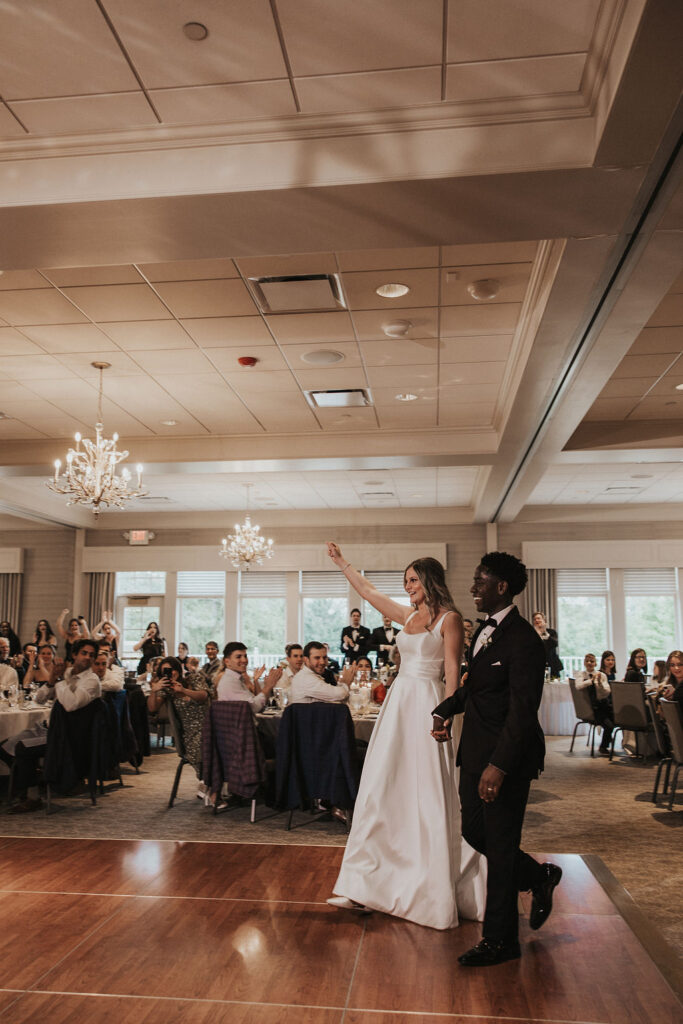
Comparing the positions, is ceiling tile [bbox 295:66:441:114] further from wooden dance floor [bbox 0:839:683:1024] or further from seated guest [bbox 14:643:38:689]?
seated guest [bbox 14:643:38:689]

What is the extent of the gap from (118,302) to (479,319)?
2473 millimetres

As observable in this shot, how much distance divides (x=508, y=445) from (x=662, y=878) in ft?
14.6

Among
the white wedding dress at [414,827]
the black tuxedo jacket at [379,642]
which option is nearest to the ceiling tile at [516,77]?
the white wedding dress at [414,827]

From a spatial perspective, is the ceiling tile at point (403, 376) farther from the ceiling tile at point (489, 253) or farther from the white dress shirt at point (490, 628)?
the white dress shirt at point (490, 628)

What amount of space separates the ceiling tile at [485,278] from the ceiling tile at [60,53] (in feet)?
7.45

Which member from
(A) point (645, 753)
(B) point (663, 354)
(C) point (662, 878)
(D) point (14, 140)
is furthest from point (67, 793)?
(A) point (645, 753)

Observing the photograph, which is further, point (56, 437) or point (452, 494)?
point (452, 494)

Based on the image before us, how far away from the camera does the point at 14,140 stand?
3756 mm

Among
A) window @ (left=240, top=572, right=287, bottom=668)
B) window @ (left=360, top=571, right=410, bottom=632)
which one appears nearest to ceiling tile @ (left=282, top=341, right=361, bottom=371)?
window @ (left=360, top=571, right=410, bottom=632)

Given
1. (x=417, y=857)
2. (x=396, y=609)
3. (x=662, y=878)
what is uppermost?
(x=396, y=609)

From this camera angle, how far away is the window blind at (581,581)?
14.1 meters

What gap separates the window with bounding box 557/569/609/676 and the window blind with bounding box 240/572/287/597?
16.3ft

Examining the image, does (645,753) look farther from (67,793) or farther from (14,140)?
(14,140)

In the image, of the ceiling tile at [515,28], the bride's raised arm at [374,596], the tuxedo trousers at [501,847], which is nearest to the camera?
the ceiling tile at [515,28]
